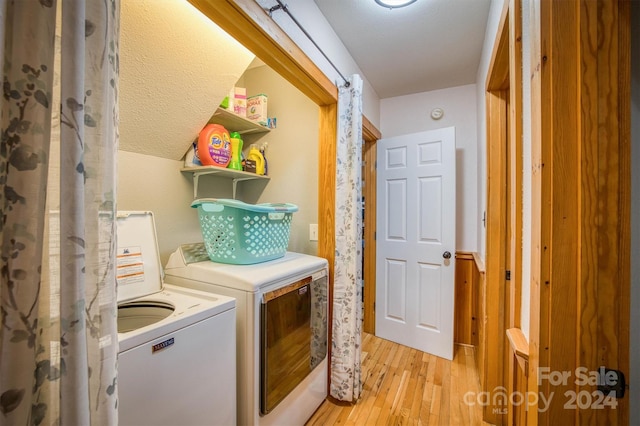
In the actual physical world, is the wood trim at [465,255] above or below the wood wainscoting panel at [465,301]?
above

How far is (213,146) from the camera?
167 cm

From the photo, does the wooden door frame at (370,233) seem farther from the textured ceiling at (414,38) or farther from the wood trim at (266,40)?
the wood trim at (266,40)

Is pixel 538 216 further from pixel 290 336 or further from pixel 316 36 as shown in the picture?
pixel 316 36

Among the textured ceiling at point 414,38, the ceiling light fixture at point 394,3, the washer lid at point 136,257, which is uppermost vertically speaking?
the textured ceiling at point 414,38

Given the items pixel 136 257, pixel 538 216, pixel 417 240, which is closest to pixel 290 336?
pixel 136 257

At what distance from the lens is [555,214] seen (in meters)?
0.59

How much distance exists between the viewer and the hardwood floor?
1604mm

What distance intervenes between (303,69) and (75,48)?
1114mm

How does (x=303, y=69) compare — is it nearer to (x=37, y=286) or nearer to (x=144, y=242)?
(x=144, y=242)

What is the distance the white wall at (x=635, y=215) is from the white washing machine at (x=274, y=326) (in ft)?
3.67

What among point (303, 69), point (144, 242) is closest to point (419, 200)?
point (303, 69)

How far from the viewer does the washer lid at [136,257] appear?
3.91 ft

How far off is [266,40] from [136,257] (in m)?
1.18

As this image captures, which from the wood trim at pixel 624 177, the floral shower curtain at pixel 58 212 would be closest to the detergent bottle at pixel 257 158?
the floral shower curtain at pixel 58 212
